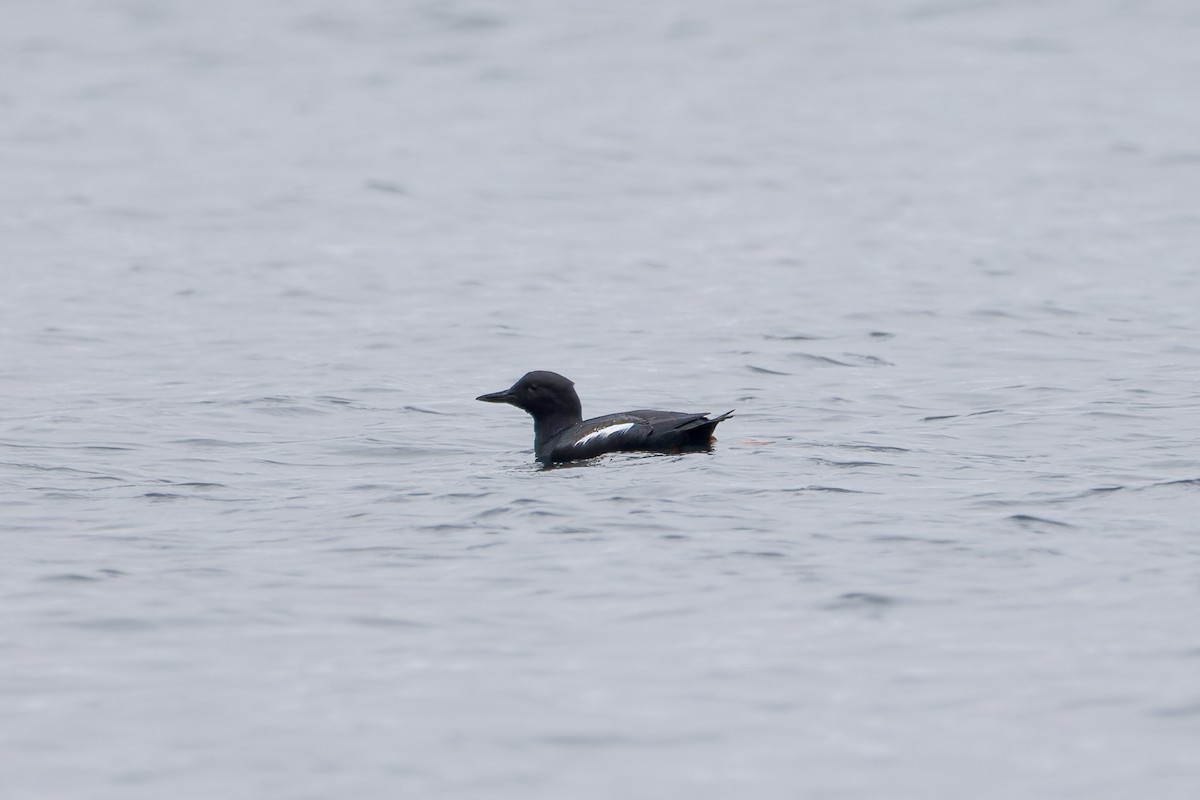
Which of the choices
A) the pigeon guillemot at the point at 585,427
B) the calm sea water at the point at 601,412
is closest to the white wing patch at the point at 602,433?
the pigeon guillemot at the point at 585,427

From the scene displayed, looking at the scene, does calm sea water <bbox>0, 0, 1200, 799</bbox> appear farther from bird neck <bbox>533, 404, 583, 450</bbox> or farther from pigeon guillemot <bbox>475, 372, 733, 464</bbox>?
bird neck <bbox>533, 404, 583, 450</bbox>

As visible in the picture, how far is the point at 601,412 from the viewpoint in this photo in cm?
1353

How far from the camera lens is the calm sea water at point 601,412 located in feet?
21.6

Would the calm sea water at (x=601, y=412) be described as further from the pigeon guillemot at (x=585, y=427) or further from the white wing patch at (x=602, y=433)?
the white wing patch at (x=602, y=433)

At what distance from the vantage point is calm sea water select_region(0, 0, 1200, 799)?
6.60 meters

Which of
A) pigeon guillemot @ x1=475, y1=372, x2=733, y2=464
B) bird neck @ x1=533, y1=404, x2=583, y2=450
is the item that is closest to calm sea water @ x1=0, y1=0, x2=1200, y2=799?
pigeon guillemot @ x1=475, y1=372, x2=733, y2=464

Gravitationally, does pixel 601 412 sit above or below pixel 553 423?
below

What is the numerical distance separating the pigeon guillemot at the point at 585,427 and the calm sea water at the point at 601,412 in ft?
0.94

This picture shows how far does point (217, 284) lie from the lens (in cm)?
1892

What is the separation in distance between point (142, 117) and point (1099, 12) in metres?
18.6

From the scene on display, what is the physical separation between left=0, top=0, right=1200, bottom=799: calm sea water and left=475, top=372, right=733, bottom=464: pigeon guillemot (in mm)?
286

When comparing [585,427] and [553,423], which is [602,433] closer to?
[585,427]

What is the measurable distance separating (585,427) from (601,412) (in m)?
1.94

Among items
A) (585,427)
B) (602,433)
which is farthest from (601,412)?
(602,433)
